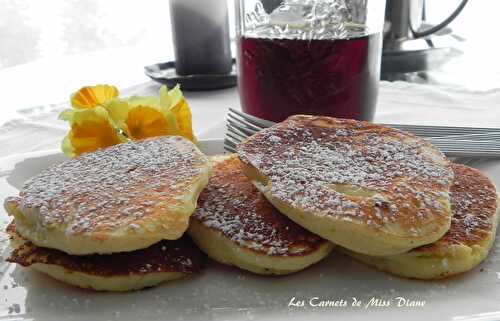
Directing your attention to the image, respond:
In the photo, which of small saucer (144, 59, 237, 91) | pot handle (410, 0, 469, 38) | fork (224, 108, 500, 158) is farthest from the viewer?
pot handle (410, 0, 469, 38)

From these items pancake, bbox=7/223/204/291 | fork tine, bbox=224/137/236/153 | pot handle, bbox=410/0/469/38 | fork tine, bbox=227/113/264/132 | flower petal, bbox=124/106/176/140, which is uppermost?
pot handle, bbox=410/0/469/38

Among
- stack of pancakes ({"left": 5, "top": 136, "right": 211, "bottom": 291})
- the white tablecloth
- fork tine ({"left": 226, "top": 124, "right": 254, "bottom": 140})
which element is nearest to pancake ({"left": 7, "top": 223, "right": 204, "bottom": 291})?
stack of pancakes ({"left": 5, "top": 136, "right": 211, "bottom": 291})

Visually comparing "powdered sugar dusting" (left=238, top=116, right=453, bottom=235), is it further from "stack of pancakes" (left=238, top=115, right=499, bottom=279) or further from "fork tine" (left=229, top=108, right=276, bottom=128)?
"fork tine" (left=229, top=108, right=276, bottom=128)

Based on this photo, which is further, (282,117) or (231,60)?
(231,60)

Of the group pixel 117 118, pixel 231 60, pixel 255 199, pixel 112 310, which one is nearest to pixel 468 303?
pixel 255 199

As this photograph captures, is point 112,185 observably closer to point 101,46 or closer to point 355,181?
point 355,181

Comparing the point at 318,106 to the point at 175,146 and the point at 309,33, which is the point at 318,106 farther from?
the point at 175,146

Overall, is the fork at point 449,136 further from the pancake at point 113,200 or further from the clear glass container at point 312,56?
the pancake at point 113,200

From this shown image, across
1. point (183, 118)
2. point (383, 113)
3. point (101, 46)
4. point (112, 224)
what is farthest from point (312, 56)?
point (101, 46)
